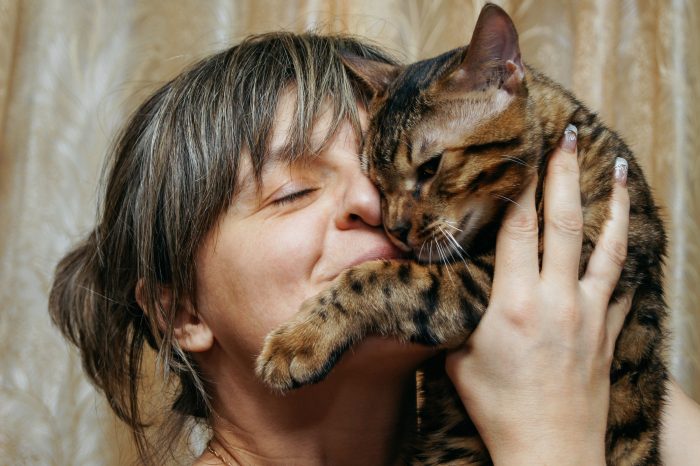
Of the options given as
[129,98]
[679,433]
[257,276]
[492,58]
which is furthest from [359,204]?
[129,98]

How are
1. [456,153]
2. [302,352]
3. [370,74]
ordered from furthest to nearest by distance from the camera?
[370,74] < [456,153] < [302,352]

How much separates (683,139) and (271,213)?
1301 mm

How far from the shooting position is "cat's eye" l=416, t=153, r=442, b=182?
1.12 metres

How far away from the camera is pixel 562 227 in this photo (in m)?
1.07

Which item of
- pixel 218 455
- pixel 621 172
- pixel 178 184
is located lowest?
pixel 218 455

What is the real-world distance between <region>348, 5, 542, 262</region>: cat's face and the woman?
0.04m

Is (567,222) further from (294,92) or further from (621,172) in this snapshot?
(294,92)

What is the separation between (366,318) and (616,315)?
0.40m

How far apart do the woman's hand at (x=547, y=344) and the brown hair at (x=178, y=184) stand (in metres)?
0.36

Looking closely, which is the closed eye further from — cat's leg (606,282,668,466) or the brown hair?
cat's leg (606,282,668,466)

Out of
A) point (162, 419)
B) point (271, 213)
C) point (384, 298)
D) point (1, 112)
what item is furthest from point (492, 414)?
point (1, 112)

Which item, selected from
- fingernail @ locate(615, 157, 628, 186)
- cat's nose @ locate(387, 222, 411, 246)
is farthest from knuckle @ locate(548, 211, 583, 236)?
cat's nose @ locate(387, 222, 411, 246)

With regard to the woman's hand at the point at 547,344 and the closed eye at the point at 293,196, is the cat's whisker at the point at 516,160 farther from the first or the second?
the closed eye at the point at 293,196

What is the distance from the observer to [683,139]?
1906 millimetres
